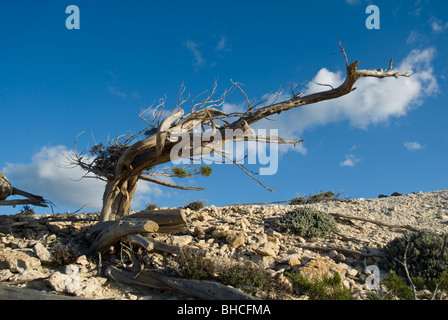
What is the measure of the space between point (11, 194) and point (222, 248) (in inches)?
345

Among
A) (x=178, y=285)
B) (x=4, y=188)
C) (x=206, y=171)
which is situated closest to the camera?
(x=178, y=285)

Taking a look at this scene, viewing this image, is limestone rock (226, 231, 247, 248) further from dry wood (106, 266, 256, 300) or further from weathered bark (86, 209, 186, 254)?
dry wood (106, 266, 256, 300)

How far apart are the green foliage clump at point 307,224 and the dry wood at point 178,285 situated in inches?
172

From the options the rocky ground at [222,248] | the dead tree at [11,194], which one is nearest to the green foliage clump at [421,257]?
the rocky ground at [222,248]

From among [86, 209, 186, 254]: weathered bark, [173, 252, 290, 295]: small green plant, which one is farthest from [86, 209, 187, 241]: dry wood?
[173, 252, 290, 295]: small green plant

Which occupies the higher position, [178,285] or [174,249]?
[174,249]

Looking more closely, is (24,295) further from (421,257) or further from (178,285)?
(421,257)

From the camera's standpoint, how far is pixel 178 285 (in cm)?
730

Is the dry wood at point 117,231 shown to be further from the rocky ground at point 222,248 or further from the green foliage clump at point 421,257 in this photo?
the green foliage clump at point 421,257

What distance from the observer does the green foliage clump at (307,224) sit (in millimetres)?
10719

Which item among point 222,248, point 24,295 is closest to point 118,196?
point 222,248
